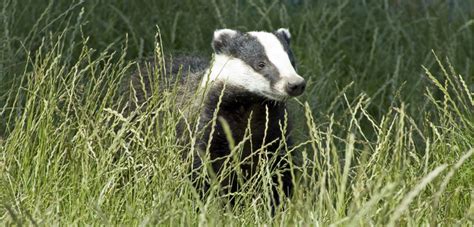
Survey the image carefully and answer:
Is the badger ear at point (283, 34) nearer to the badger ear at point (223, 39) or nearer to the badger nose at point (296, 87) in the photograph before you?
the badger ear at point (223, 39)

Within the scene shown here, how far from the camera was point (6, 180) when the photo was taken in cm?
418

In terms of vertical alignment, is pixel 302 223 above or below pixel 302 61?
above

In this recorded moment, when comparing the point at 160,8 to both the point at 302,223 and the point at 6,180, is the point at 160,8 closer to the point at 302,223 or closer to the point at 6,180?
the point at 6,180

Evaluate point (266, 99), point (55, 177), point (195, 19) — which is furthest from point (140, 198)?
point (195, 19)

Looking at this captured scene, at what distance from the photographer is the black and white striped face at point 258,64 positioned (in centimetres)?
545

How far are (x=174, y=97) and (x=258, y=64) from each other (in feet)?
3.96

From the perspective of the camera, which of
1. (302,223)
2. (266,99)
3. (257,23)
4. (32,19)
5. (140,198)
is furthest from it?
(257,23)

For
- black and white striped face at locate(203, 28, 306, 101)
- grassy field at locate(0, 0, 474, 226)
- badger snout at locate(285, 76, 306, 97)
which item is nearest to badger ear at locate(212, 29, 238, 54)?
black and white striped face at locate(203, 28, 306, 101)

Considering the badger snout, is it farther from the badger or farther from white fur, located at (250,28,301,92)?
the badger

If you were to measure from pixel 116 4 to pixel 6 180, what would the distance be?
3897 millimetres

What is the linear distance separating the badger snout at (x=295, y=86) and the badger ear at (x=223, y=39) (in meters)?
0.69

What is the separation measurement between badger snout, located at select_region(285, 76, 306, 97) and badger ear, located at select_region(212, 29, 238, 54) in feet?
2.28

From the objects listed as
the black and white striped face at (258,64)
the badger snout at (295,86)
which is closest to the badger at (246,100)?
the black and white striped face at (258,64)

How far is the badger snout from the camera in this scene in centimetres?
532
